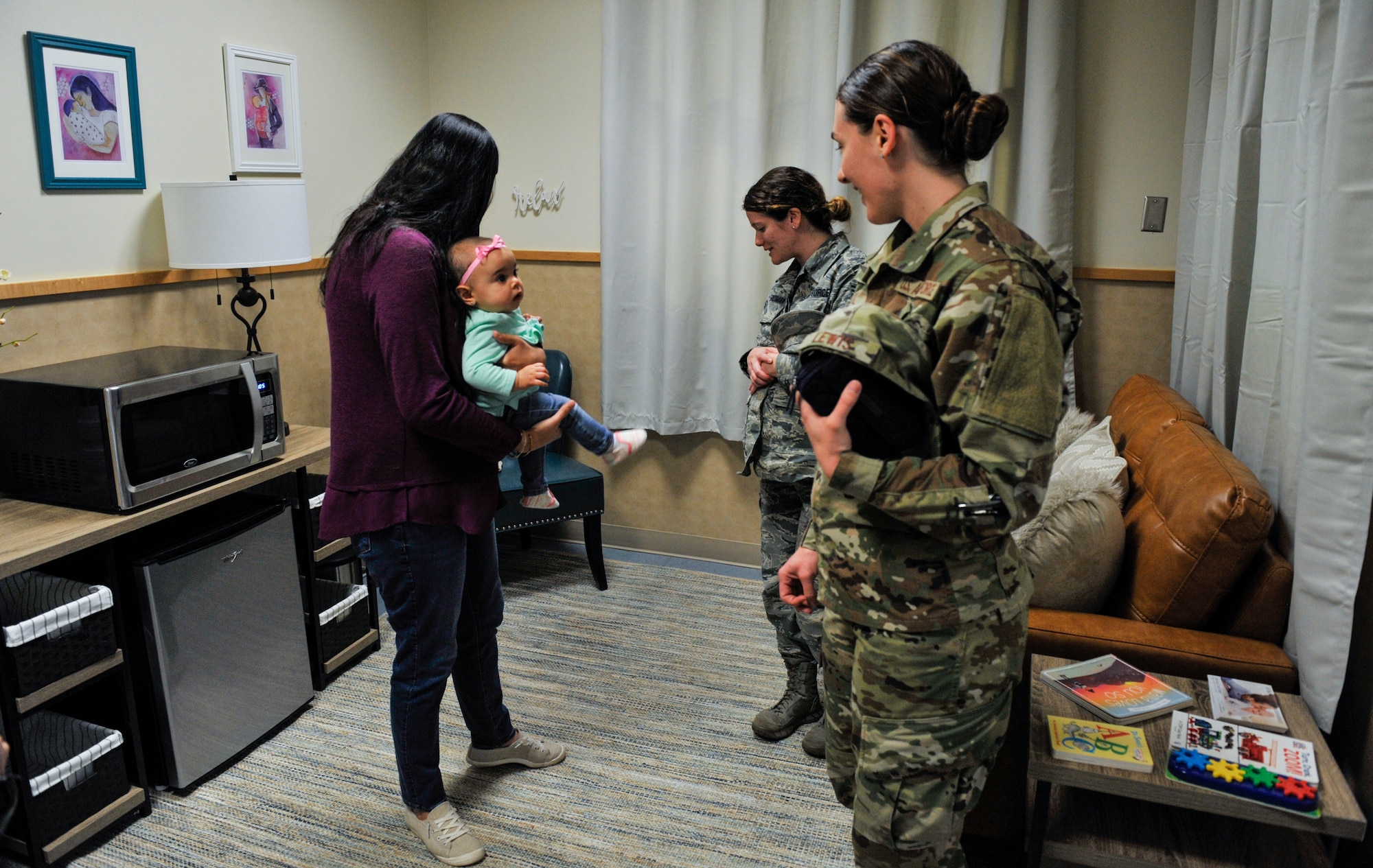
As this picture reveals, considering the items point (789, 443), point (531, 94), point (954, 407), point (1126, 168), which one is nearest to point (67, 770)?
point (789, 443)

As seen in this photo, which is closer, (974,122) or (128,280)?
(974,122)

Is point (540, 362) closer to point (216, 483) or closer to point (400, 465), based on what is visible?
point (400, 465)

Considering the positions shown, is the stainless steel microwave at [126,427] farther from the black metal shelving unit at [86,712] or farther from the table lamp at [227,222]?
the table lamp at [227,222]

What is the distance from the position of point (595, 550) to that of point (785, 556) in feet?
4.10

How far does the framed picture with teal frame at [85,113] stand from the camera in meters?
2.41

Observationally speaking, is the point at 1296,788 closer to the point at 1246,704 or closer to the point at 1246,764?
the point at 1246,764

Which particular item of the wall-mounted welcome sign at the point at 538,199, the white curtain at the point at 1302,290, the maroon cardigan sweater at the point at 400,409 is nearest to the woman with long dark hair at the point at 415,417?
the maroon cardigan sweater at the point at 400,409

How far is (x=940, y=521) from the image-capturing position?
125cm

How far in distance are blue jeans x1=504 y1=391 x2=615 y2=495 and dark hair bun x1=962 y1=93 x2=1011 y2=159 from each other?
102cm

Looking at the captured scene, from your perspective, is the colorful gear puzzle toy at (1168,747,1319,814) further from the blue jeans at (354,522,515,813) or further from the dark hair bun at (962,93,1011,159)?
the blue jeans at (354,522,515,813)

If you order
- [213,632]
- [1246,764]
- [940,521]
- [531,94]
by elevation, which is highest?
[531,94]

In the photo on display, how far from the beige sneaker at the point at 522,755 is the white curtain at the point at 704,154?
1.56m

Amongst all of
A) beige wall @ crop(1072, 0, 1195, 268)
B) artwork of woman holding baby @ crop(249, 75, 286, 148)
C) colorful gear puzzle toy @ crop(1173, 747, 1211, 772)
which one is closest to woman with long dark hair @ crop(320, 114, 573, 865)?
colorful gear puzzle toy @ crop(1173, 747, 1211, 772)

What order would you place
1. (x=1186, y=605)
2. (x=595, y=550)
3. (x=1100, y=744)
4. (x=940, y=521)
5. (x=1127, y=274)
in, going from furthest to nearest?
(x=595, y=550), (x=1127, y=274), (x=1186, y=605), (x=1100, y=744), (x=940, y=521)
